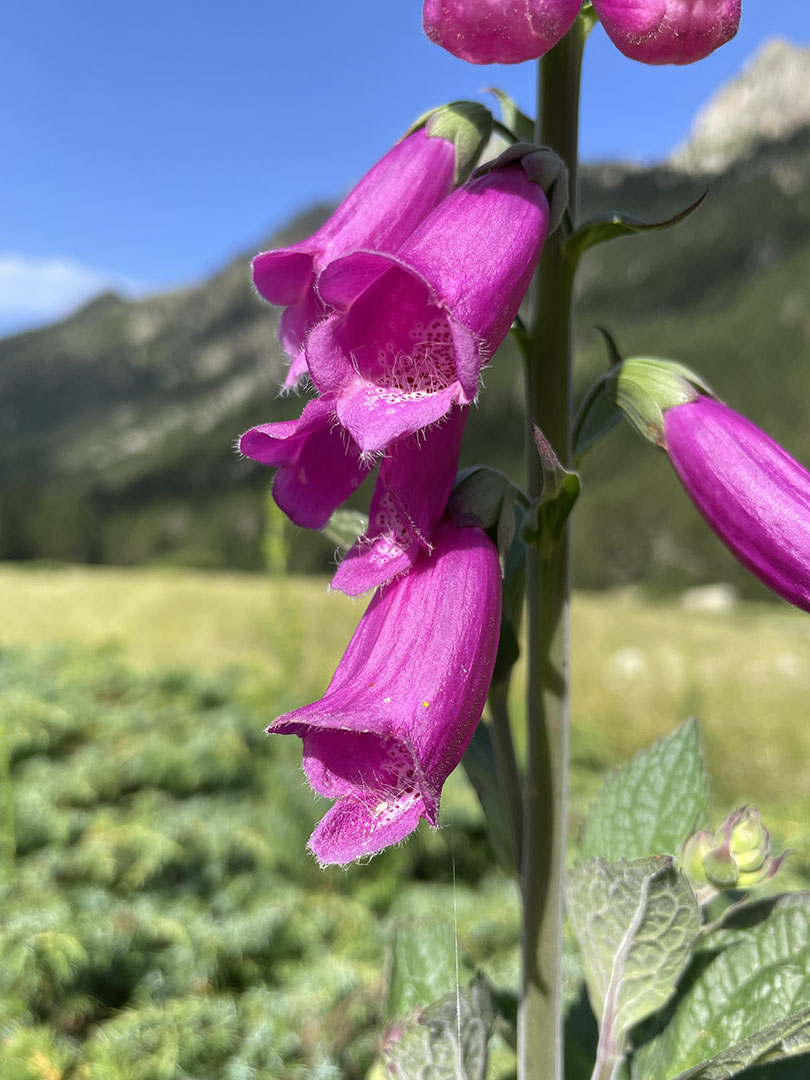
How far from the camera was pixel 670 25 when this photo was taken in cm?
51

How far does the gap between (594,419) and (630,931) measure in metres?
0.41

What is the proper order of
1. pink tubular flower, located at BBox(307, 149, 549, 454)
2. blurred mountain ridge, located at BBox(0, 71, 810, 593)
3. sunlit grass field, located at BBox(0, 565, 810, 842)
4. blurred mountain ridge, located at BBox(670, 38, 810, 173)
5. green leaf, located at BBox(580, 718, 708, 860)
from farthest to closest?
blurred mountain ridge, located at BBox(670, 38, 810, 173) → blurred mountain ridge, located at BBox(0, 71, 810, 593) → sunlit grass field, located at BBox(0, 565, 810, 842) → green leaf, located at BBox(580, 718, 708, 860) → pink tubular flower, located at BBox(307, 149, 549, 454)

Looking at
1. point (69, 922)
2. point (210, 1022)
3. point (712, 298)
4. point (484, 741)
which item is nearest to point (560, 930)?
point (484, 741)

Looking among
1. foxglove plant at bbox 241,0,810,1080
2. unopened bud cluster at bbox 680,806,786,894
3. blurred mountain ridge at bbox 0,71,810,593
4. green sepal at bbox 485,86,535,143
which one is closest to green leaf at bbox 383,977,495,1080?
foxglove plant at bbox 241,0,810,1080

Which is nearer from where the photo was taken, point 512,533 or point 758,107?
point 512,533

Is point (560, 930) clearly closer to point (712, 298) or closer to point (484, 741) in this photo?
point (484, 741)

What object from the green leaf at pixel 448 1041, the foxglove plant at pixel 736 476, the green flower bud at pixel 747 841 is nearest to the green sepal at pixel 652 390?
the foxglove plant at pixel 736 476

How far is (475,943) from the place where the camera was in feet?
7.12

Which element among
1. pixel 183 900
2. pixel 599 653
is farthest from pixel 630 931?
pixel 599 653

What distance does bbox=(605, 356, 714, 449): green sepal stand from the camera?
606 millimetres

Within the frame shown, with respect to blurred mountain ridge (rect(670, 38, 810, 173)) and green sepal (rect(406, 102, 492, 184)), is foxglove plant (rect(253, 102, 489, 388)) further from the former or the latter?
blurred mountain ridge (rect(670, 38, 810, 173))

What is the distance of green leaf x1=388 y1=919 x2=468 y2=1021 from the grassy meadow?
2cm

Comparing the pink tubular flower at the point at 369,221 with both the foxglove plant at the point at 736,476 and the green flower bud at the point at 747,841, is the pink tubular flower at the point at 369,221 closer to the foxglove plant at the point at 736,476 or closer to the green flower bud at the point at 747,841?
the foxglove plant at the point at 736,476

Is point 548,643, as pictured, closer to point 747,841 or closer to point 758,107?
point 747,841
